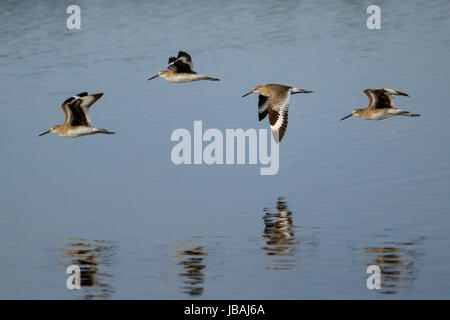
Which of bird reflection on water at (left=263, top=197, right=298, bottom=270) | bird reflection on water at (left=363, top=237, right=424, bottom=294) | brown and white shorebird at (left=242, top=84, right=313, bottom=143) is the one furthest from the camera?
brown and white shorebird at (left=242, top=84, right=313, bottom=143)

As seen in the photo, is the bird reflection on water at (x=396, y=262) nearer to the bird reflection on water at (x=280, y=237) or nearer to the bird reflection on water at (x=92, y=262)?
the bird reflection on water at (x=280, y=237)

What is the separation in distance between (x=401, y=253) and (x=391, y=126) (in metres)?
11.5

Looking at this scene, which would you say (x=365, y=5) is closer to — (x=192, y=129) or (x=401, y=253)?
(x=192, y=129)

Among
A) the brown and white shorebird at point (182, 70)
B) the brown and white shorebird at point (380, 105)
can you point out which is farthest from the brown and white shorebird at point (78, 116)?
the brown and white shorebird at point (380, 105)

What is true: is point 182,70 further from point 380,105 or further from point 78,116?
point 380,105

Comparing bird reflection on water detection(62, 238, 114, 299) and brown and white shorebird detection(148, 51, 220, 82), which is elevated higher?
brown and white shorebird detection(148, 51, 220, 82)

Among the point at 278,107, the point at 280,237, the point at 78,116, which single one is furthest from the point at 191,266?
the point at 278,107

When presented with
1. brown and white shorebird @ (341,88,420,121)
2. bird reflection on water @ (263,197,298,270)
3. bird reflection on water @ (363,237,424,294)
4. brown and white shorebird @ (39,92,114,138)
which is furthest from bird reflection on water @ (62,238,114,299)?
brown and white shorebird @ (341,88,420,121)

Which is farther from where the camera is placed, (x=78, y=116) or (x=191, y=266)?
(x=78, y=116)

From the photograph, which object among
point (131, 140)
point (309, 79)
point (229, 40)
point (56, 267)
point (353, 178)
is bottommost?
point (56, 267)

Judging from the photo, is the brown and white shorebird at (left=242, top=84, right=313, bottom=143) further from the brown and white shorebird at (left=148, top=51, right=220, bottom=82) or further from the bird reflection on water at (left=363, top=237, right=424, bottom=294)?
the bird reflection on water at (left=363, top=237, right=424, bottom=294)

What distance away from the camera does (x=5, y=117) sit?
43.4 metres

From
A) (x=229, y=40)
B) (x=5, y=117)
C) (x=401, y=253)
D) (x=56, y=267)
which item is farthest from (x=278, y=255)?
(x=229, y=40)

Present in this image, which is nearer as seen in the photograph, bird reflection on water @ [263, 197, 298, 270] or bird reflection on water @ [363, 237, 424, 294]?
bird reflection on water @ [363, 237, 424, 294]
